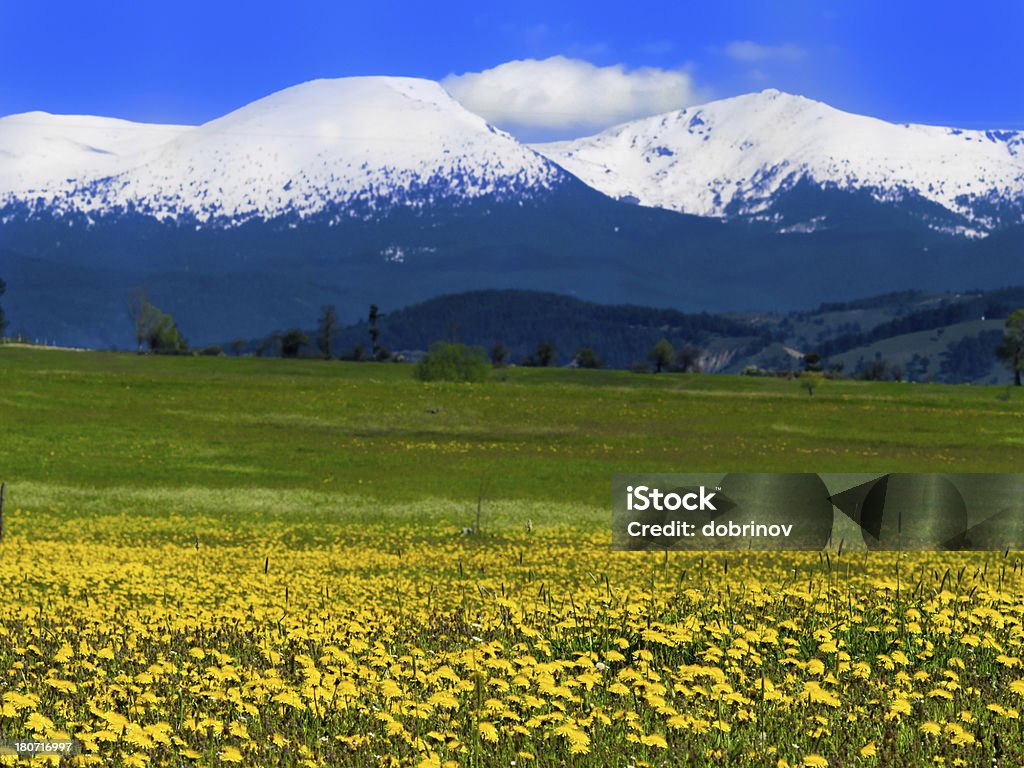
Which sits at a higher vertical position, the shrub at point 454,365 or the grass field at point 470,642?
the shrub at point 454,365

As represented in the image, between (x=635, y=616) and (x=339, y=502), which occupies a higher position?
(x=635, y=616)

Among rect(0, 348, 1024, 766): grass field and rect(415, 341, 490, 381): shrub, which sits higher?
rect(415, 341, 490, 381): shrub

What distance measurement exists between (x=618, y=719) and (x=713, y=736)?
726 millimetres

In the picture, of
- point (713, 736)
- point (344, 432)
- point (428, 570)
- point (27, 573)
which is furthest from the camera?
point (344, 432)

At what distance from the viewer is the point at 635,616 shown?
1305 centimetres

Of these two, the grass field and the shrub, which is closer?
the grass field

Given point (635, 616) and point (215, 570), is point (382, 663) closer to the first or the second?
point (635, 616)

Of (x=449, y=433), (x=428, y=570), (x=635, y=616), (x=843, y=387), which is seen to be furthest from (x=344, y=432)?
(x=843, y=387)

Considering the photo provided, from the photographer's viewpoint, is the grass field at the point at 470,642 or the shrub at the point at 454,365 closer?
the grass field at the point at 470,642

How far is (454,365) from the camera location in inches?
5300

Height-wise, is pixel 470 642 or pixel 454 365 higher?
pixel 454 365

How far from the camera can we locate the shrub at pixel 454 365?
133 meters

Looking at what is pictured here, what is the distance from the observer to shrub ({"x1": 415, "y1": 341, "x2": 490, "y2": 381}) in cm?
13262

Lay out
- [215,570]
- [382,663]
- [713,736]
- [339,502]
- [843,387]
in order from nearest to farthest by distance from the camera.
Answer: [713,736] < [382,663] < [215,570] < [339,502] < [843,387]
